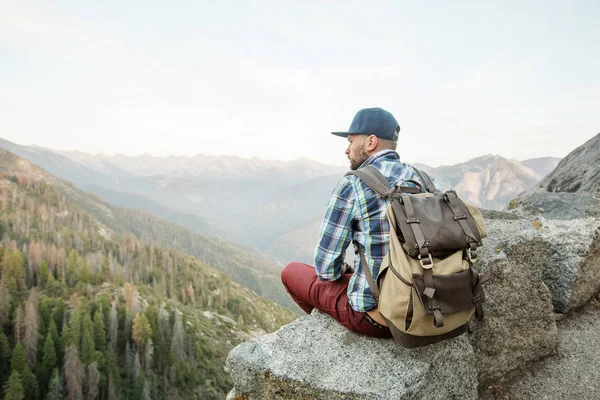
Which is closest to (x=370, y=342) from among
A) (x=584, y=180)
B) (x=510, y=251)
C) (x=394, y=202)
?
(x=394, y=202)

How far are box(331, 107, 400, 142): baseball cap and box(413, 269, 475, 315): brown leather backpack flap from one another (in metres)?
1.90

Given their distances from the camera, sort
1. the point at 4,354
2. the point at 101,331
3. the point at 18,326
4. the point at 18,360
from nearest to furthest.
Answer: the point at 18,360 < the point at 4,354 < the point at 18,326 < the point at 101,331

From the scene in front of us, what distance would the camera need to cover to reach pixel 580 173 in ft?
32.8

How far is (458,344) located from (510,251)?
216cm

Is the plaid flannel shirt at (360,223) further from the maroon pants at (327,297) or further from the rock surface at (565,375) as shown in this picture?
the rock surface at (565,375)

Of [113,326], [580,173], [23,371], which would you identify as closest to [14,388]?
[23,371]

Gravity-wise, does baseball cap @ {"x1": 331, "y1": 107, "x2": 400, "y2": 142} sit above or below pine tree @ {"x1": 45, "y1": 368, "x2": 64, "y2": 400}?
above

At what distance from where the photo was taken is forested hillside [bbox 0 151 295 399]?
325 feet

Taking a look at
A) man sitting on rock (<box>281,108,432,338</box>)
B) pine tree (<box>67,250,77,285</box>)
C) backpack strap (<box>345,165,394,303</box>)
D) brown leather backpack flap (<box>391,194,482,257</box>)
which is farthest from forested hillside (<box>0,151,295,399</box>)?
brown leather backpack flap (<box>391,194,482,257</box>)

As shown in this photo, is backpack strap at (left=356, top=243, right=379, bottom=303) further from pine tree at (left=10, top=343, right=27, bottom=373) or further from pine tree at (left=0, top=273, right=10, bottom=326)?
pine tree at (left=0, top=273, right=10, bottom=326)

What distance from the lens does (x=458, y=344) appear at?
474 cm

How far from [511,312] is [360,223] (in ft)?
11.5

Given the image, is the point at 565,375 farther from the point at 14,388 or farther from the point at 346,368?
the point at 14,388

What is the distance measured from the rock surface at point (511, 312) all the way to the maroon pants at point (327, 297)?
6.66ft
